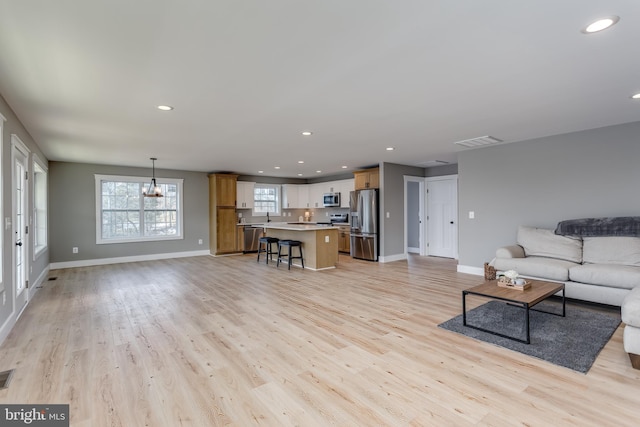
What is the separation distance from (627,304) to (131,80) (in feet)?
14.8

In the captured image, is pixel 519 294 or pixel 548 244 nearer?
pixel 519 294

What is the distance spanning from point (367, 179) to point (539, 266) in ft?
13.9

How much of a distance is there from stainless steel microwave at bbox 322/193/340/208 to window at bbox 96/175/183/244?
4.10 m

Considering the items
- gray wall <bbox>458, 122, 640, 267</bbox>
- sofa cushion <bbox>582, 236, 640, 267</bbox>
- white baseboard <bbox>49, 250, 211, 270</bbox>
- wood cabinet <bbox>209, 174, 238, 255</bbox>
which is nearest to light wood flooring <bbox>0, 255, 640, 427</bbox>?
sofa cushion <bbox>582, 236, 640, 267</bbox>

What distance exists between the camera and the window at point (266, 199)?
9906 millimetres

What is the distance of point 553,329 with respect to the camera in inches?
125

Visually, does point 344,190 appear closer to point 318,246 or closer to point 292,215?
point 292,215

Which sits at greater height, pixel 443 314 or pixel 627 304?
pixel 627 304

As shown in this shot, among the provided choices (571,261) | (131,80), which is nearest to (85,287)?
(131,80)

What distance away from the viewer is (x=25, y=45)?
2.10 metres

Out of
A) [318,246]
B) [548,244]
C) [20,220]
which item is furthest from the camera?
[318,246]

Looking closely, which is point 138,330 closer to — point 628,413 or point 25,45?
point 25,45

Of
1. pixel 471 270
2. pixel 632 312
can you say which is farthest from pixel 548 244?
pixel 632 312

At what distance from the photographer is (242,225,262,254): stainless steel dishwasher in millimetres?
9070
